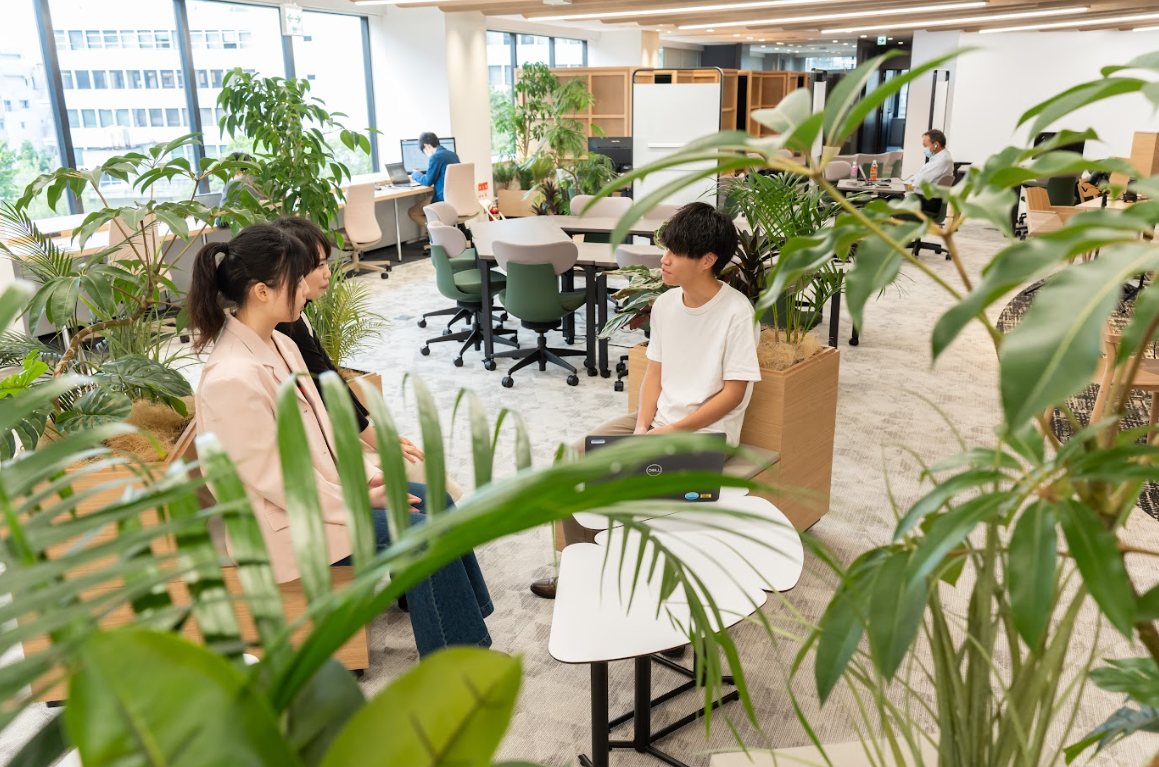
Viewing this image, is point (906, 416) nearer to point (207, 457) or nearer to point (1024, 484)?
point (1024, 484)

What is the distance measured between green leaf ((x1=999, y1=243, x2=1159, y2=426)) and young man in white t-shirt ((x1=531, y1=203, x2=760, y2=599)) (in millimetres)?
2237

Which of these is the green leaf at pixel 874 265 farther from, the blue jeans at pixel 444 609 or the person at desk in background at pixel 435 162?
the person at desk in background at pixel 435 162

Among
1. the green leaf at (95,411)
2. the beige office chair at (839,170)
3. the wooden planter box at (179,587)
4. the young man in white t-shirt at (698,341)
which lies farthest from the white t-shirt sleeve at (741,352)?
the beige office chair at (839,170)

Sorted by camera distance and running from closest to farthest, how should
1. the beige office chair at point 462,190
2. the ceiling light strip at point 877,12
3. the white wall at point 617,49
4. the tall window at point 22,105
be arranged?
the tall window at point 22,105 → the beige office chair at point 462,190 → the ceiling light strip at point 877,12 → the white wall at point 617,49

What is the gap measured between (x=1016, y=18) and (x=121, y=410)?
1251 cm

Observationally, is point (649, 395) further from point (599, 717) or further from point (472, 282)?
point (472, 282)

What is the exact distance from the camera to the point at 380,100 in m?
10.9

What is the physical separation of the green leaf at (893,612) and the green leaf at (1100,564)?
137mm

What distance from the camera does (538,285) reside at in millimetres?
5355

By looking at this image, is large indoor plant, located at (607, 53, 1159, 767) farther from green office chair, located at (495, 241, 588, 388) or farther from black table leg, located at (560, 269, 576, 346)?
black table leg, located at (560, 269, 576, 346)

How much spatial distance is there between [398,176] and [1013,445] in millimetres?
9753

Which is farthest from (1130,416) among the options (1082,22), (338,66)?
(1082,22)

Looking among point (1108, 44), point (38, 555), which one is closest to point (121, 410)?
point (38, 555)

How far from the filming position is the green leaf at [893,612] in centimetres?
86
